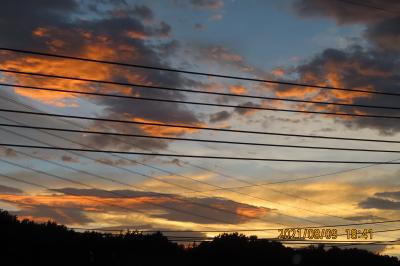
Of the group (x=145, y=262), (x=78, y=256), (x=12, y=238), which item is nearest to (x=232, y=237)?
(x=145, y=262)

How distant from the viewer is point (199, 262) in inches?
1743

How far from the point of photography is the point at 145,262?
136ft

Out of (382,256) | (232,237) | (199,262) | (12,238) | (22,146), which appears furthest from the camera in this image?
(382,256)

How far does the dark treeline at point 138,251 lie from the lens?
3712 centimetres

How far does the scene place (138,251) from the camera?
43781 millimetres

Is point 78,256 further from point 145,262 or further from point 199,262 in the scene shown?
point 199,262

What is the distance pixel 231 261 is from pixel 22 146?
25555 millimetres

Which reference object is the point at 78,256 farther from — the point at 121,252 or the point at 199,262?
the point at 199,262

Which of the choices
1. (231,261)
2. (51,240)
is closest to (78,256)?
(51,240)

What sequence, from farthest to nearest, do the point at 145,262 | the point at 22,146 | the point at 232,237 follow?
the point at 232,237, the point at 145,262, the point at 22,146

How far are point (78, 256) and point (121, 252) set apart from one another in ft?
12.7

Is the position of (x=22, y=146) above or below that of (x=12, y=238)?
above

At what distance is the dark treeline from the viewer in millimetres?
37125

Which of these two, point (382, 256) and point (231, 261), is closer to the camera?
point (231, 261)
